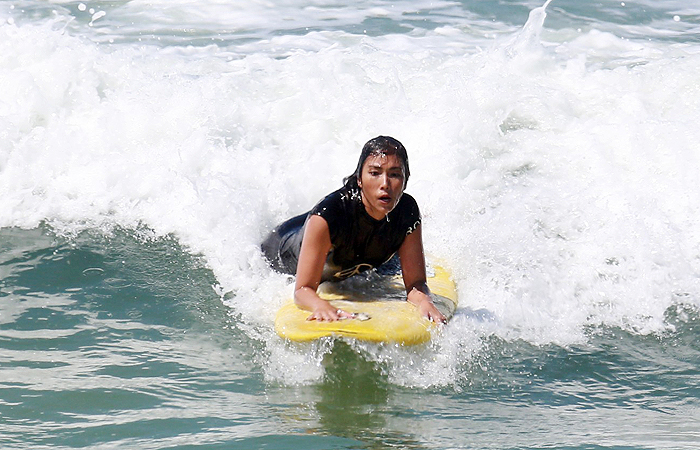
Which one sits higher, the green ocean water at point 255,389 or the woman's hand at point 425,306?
the woman's hand at point 425,306

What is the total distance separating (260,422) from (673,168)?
4682mm

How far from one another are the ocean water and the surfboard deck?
86 millimetres

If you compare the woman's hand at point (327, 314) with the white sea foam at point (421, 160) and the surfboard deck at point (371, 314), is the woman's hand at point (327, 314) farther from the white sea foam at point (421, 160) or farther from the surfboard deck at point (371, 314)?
the white sea foam at point (421, 160)

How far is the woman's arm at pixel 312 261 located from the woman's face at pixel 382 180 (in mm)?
281

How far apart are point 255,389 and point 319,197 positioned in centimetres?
311

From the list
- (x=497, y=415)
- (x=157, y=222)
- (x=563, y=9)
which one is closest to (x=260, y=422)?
(x=497, y=415)

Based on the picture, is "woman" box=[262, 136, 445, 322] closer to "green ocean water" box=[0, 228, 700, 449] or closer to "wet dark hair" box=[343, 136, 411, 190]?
"wet dark hair" box=[343, 136, 411, 190]

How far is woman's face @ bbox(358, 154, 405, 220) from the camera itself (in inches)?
160

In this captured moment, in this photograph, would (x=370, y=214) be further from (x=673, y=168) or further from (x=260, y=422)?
(x=673, y=168)

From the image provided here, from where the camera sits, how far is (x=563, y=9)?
11.2 meters

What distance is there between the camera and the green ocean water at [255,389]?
3.31 meters

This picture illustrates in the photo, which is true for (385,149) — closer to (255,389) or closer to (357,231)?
(357,231)

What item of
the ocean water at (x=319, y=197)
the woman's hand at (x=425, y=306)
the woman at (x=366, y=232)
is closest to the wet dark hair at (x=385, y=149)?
the woman at (x=366, y=232)

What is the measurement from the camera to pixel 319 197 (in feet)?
22.4
